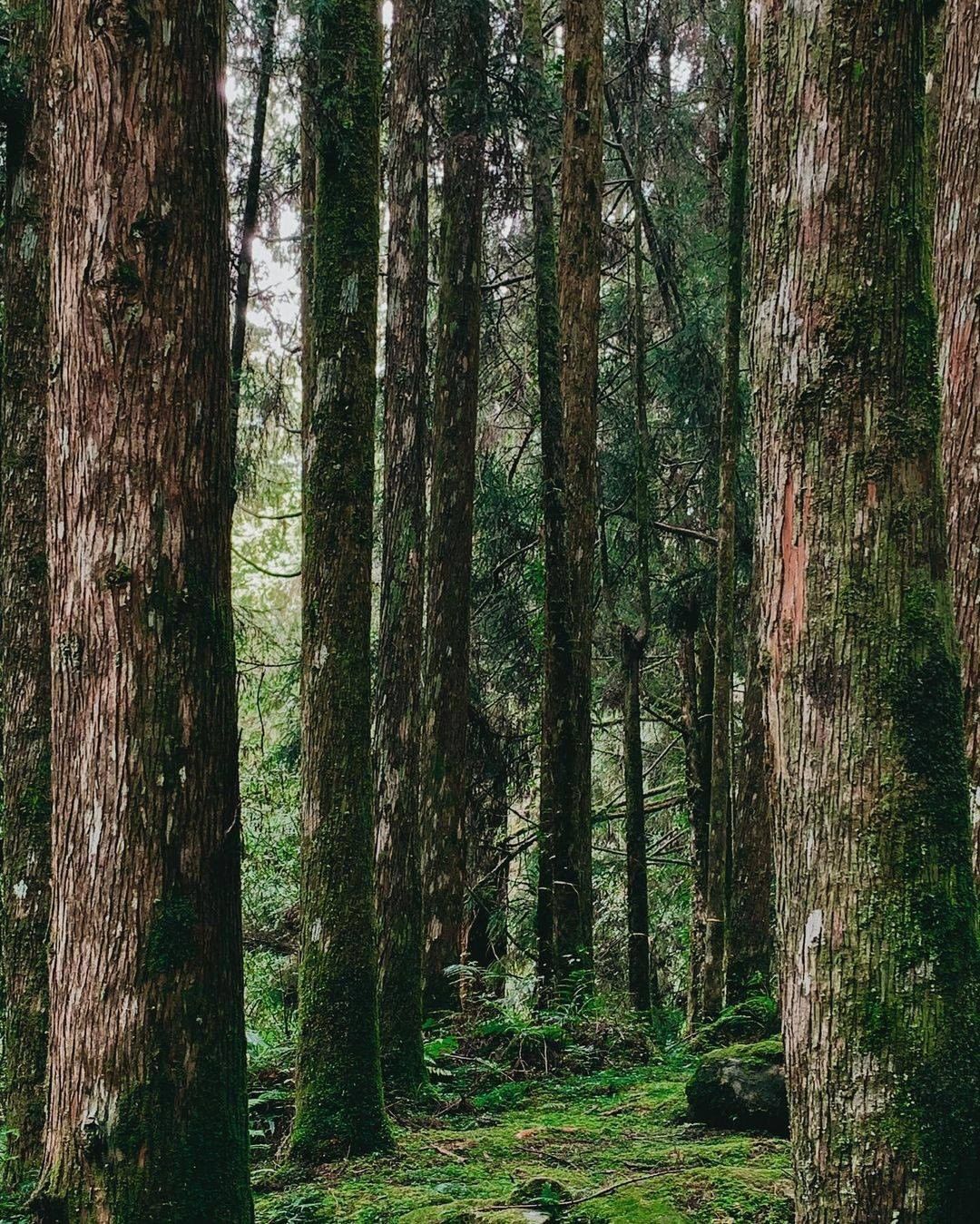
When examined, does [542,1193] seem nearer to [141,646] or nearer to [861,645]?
[141,646]

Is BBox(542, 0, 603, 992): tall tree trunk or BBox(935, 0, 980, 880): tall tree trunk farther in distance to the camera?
BBox(542, 0, 603, 992): tall tree trunk

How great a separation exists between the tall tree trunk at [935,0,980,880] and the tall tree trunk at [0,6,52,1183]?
4.72 metres

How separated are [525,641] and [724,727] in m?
6.25

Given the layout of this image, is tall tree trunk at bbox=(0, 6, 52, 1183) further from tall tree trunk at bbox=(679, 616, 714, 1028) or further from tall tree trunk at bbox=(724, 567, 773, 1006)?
tall tree trunk at bbox=(679, 616, 714, 1028)

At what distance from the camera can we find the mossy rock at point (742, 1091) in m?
6.34

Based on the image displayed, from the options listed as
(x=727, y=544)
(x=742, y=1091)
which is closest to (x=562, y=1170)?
(x=742, y=1091)

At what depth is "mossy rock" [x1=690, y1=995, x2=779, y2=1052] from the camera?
845 centimetres

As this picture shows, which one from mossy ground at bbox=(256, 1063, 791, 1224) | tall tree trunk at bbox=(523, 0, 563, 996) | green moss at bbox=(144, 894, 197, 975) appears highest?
tall tree trunk at bbox=(523, 0, 563, 996)

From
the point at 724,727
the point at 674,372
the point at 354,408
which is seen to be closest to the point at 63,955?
the point at 354,408

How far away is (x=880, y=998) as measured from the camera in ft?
10.4

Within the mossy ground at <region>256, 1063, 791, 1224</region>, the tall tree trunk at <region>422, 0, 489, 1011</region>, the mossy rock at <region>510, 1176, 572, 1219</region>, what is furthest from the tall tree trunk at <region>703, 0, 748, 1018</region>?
the mossy rock at <region>510, 1176, 572, 1219</region>

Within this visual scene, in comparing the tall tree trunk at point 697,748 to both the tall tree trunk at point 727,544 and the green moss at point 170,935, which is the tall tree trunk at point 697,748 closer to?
the tall tree trunk at point 727,544

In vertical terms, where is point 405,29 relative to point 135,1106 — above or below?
above

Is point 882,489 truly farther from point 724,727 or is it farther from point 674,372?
point 674,372
